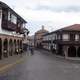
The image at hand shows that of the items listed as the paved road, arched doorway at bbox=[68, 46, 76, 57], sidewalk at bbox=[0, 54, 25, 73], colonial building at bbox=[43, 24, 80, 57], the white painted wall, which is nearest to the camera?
the paved road

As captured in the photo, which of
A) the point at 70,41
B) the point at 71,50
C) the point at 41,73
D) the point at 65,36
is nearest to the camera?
the point at 41,73

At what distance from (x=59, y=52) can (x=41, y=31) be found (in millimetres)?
92517

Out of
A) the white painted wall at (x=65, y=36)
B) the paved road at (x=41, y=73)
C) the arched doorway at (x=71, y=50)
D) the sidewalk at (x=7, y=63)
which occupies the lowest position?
the paved road at (x=41, y=73)

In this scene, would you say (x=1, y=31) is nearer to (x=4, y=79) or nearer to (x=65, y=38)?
(x=4, y=79)

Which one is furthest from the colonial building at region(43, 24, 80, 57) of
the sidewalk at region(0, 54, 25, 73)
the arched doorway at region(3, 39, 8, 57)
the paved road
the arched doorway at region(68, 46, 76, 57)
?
the paved road

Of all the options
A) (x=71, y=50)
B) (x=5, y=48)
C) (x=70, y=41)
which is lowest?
(x=71, y=50)

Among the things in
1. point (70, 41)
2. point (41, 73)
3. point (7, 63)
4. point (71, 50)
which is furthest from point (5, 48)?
point (71, 50)

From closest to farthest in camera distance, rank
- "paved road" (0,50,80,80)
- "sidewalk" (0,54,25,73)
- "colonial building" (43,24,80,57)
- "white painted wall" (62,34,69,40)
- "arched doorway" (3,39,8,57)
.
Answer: "paved road" (0,50,80,80), "sidewalk" (0,54,25,73), "arched doorway" (3,39,8,57), "colonial building" (43,24,80,57), "white painted wall" (62,34,69,40)

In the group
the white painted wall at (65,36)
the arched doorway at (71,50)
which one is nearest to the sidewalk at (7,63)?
the arched doorway at (71,50)

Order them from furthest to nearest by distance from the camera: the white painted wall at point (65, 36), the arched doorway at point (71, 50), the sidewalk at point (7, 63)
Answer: the white painted wall at point (65, 36)
the arched doorway at point (71, 50)
the sidewalk at point (7, 63)

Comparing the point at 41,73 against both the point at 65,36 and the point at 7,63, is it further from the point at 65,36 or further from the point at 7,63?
the point at 65,36

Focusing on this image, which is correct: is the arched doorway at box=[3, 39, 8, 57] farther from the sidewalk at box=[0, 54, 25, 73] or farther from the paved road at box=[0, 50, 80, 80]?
A: the paved road at box=[0, 50, 80, 80]

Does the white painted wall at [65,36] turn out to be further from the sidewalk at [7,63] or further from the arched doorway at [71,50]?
the sidewalk at [7,63]

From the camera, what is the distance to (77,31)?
78.1 m
